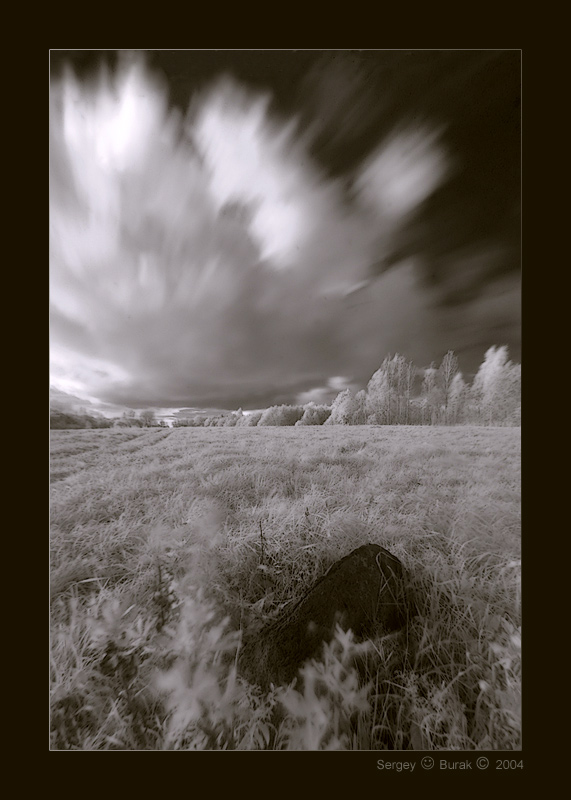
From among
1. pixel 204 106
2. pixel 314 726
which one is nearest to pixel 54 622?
pixel 314 726

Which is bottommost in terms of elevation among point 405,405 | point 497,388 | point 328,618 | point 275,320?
point 328,618

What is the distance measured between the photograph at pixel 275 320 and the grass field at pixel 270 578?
2cm

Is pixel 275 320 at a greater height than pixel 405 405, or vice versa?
pixel 275 320

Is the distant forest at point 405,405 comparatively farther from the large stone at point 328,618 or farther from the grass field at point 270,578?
the large stone at point 328,618

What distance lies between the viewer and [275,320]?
9.25 feet

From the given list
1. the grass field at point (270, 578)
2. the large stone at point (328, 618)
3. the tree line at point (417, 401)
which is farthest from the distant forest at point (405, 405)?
the large stone at point (328, 618)

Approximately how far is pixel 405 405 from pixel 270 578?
2010mm

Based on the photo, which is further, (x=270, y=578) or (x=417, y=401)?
(x=417, y=401)

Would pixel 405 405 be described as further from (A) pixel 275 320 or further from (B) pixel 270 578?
(B) pixel 270 578

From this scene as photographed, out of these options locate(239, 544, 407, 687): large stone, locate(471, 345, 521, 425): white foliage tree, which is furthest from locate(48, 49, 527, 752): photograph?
locate(239, 544, 407, 687): large stone

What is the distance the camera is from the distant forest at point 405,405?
2666 mm

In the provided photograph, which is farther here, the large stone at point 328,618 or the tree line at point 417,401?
the tree line at point 417,401

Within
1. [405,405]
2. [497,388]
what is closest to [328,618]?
[405,405]

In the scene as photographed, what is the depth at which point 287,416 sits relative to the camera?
9.62 feet
